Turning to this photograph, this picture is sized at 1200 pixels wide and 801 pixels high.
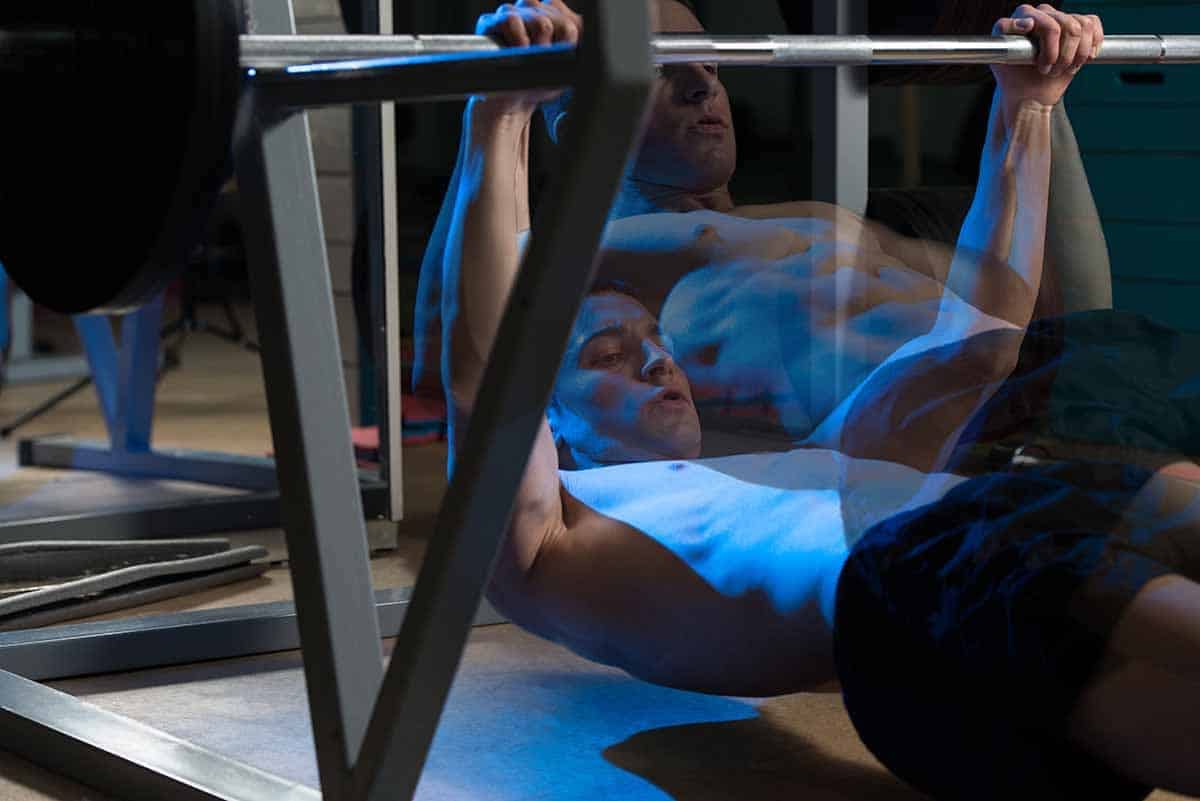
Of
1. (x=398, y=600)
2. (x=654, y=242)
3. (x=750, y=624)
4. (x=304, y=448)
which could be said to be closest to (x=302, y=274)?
(x=304, y=448)

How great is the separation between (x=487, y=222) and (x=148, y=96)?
303 millimetres

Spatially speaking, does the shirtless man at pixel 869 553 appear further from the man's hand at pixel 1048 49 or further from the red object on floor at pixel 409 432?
the red object on floor at pixel 409 432

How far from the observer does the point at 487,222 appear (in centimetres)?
132

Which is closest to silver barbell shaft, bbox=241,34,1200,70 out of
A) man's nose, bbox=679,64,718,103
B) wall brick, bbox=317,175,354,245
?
man's nose, bbox=679,64,718,103

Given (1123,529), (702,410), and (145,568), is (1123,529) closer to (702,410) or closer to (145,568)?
(702,410)

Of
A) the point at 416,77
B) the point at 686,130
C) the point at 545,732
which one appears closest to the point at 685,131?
the point at 686,130

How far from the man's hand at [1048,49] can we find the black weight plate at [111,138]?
78 centimetres

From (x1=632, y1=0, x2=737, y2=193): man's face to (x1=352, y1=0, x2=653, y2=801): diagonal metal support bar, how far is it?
0.46m

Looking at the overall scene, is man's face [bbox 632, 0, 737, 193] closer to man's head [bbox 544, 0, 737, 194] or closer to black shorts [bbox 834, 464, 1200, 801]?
man's head [bbox 544, 0, 737, 194]

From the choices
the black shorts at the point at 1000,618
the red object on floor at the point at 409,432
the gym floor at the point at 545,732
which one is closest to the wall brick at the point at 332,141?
the red object on floor at the point at 409,432

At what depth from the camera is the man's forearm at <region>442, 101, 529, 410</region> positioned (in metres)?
1.32

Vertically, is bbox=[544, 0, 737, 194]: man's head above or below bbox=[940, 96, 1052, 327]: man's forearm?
above

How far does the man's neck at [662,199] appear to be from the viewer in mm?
1374

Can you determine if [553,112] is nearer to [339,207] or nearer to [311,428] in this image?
[311,428]
